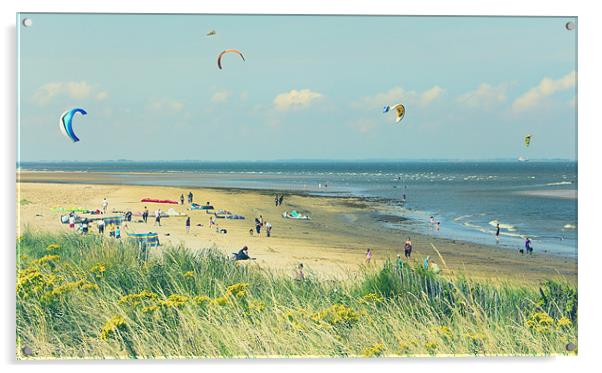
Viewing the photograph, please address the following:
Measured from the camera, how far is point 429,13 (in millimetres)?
6594

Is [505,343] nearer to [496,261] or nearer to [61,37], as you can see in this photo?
[496,261]

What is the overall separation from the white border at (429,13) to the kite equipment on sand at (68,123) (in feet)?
1.64

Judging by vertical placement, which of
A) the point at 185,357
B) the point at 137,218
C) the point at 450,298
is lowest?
the point at 185,357

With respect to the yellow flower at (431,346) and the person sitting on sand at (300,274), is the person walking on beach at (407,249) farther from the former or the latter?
the yellow flower at (431,346)

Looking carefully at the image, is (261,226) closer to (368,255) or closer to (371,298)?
(368,255)

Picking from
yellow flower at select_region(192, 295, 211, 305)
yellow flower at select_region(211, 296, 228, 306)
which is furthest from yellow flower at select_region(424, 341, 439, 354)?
yellow flower at select_region(192, 295, 211, 305)

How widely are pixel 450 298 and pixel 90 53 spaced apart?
422 cm

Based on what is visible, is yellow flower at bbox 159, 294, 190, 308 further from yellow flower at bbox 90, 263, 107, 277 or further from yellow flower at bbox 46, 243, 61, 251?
yellow flower at bbox 46, 243, 61, 251

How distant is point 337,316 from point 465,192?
997 centimetres

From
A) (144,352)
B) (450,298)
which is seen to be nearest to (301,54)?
(450,298)

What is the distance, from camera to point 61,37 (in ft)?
21.3

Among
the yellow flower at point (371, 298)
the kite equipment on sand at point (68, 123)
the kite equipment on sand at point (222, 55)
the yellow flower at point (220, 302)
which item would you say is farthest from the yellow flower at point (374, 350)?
the kite equipment on sand at point (68, 123)

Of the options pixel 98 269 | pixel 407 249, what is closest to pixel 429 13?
pixel 407 249

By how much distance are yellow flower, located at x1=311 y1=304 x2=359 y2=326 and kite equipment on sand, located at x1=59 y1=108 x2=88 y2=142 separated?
3.04 meters
